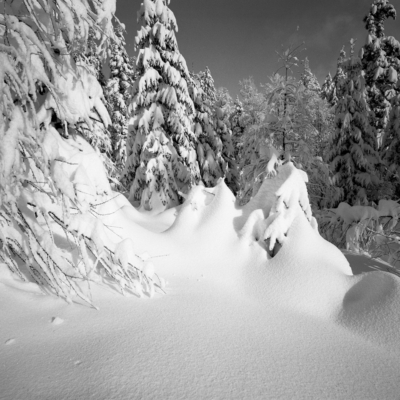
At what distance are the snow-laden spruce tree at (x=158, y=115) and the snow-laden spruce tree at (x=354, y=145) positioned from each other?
8.13 meters

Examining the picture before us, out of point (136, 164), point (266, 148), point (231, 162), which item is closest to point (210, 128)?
point (231, 162)

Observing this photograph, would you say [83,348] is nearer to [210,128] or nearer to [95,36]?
[95,36]

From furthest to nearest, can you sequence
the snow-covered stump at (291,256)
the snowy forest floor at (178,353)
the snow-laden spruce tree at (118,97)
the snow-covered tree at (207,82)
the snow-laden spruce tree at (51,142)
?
the snow-covered tree at (207,82)
the snow-laden spruce tree at (118,97)
the snow-covered stump at (291,256)
the snow-laden spruce tree at (51,142)
the snowy forest floor at (178,353)

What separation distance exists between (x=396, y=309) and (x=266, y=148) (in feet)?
19.3

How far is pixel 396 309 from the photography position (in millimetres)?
2664

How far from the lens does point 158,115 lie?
1159 centimetres

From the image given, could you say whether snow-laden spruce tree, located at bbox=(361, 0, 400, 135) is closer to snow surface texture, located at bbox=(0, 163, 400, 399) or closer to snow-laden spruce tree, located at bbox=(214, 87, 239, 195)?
snow-laden spruce tree, located at bbox=(214, 87, 239, 195)

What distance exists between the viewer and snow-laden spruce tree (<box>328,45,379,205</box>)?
1306 centimetres

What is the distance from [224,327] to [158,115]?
1070 cm

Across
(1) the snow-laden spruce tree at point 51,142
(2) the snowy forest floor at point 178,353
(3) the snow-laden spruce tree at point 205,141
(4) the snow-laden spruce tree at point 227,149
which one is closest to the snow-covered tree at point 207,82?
(4) the snow-laden spruce tree at point 227,149

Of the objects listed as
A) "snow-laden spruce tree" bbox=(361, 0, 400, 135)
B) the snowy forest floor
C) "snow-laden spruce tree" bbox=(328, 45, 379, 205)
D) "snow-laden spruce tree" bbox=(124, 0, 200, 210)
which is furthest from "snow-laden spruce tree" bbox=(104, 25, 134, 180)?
the snowy forest floor

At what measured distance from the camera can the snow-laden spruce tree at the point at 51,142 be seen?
225 cm

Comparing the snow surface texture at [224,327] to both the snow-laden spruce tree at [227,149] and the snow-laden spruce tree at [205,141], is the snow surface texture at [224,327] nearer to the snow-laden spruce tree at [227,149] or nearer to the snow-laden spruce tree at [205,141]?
the snow-laden spruce tree at [205,141]

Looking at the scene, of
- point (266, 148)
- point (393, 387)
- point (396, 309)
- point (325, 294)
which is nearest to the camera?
point (393, 387)
